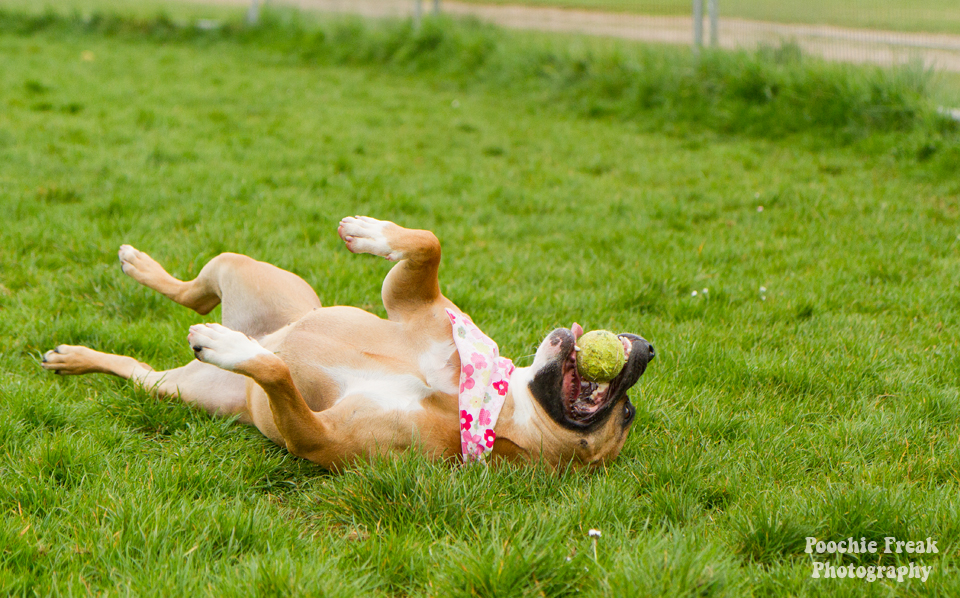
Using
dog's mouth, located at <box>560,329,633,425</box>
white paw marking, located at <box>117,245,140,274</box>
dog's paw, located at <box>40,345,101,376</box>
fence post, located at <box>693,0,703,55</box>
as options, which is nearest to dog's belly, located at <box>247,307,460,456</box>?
dog's mouth, located at <box>560,329,633,425</box>

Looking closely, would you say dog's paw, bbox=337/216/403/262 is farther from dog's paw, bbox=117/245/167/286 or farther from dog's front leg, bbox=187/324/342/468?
dog's paw, bbox=117/245/167/286

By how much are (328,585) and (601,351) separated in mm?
1189

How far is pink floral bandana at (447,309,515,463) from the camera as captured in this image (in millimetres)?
2947

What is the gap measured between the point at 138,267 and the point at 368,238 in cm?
148

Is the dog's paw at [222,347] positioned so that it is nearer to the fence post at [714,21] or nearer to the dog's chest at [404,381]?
the dog's chest at [404,381]

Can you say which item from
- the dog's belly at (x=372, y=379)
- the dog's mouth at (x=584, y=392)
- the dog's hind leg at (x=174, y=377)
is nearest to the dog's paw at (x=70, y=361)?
the dog's hind leg at (x=174, y=377)

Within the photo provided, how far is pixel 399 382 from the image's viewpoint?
3.11 metres

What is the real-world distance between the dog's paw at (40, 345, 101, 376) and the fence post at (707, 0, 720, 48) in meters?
7.91

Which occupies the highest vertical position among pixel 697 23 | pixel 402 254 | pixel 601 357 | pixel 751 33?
pixel 697 23

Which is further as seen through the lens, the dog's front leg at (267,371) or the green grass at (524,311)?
the dog's front leg at (267,371)

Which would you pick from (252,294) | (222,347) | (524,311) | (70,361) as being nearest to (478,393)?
(222,347)

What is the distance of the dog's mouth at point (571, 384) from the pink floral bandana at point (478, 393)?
15 centimetres

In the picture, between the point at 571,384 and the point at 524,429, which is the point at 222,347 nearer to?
the point at 524,429

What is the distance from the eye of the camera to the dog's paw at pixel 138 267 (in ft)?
13.0
